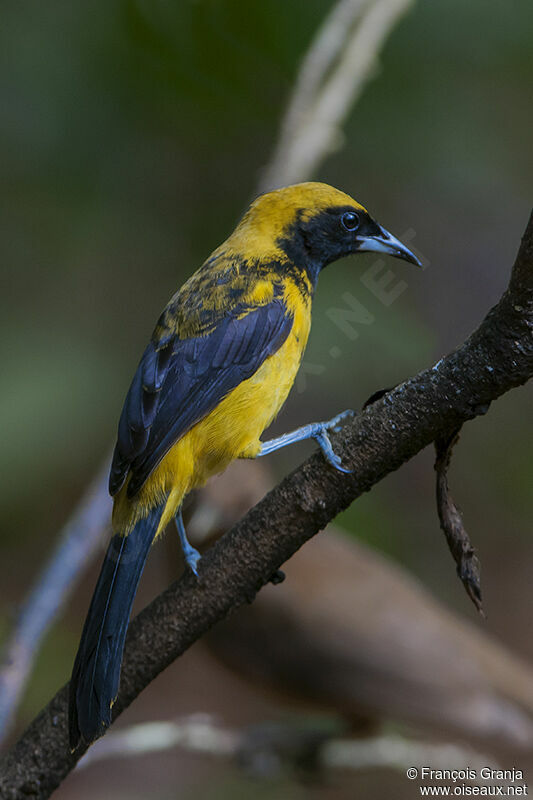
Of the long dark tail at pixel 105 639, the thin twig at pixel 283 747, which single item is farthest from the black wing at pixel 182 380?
the thin twig at pixel 283 747

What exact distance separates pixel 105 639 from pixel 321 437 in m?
0.64

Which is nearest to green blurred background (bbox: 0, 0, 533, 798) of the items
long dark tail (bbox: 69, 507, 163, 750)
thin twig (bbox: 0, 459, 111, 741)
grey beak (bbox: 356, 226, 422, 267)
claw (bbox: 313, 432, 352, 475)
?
thin twig (bbox: 0, 459, 111, 741)

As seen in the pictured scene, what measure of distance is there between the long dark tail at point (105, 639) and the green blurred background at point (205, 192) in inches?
62.7

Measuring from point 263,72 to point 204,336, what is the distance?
217 cm

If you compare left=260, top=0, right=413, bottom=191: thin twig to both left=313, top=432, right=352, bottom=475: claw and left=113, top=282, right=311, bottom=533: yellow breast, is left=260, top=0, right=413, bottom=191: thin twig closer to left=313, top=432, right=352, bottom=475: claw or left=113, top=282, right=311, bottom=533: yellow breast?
left=113, top=282, right=311, bottom=533: yellow breast

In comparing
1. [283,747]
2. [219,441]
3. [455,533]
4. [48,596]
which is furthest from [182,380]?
[283,747]

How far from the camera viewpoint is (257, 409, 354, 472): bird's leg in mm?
1680

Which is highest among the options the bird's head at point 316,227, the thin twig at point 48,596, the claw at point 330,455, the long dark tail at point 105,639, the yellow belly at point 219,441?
the bird's head at point 316,227

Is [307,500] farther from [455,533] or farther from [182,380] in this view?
[182,380]

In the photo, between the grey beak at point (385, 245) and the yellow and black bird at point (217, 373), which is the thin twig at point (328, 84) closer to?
the yellow and black bird at point (217, 373)

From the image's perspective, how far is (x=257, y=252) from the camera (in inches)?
92.3

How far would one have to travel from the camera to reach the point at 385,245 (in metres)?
2.16

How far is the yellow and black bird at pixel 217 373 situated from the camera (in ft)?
6.45

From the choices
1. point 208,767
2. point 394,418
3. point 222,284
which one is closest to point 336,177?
point 222,284
